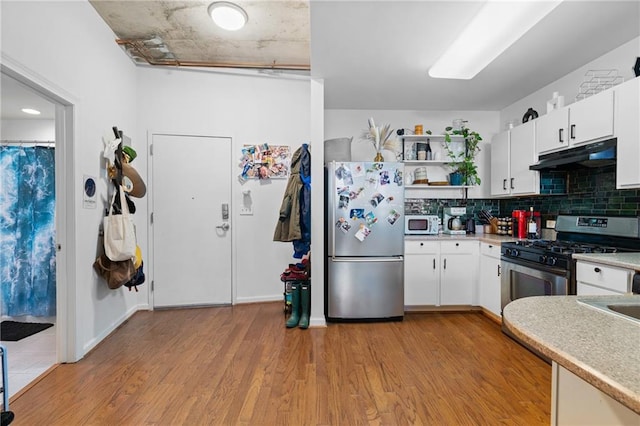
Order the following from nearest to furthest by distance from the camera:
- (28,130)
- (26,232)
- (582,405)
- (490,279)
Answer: (582,405) → (26,232) → (490,279) → (28,130)

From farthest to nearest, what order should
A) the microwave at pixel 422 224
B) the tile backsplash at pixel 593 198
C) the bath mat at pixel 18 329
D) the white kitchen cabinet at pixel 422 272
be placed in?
the microwave at pixel 422 224
the white kitchen cabinet at pixel 422 272
the bath mat at pixel 18 329
the tile backsplash at pixel 593 198

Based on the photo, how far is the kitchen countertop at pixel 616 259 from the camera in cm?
169

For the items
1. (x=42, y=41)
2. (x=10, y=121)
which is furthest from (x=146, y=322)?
(x=10, y=121)

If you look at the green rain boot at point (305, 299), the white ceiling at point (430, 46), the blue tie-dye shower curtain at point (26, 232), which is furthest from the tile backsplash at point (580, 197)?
the blue tie-dye shower curtain at point (26, 232)

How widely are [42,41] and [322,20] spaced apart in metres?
1.88

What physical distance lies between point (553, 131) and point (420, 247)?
161 cm

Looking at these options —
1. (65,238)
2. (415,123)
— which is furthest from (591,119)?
(65,238)

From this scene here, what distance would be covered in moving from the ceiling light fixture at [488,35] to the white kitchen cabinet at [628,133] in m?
0.79

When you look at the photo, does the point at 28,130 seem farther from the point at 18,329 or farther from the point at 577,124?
the point at 577,124

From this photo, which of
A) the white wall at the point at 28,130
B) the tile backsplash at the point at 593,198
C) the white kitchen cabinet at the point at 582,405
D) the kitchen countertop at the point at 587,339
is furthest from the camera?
the white wall at the point at 28,130

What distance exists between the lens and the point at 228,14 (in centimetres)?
241

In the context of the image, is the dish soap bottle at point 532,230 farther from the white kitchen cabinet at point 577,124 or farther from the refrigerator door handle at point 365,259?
the refrigerator door handle at point 365,259

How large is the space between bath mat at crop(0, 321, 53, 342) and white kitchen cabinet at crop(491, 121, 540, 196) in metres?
4.98

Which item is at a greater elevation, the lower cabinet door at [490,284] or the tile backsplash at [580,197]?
the tile backsplash at [580,197]
